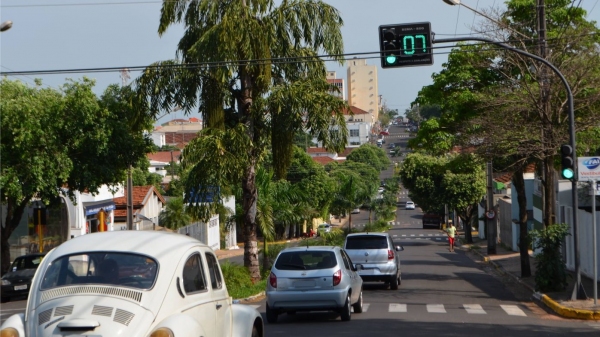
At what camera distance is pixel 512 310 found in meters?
19.6

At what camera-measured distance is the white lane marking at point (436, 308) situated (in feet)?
62.5

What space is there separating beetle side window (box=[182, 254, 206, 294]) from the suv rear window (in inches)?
622

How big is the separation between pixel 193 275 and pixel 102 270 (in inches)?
41.8

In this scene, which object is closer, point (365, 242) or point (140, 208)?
point (365, 242)

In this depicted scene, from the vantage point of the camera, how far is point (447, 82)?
28.2m

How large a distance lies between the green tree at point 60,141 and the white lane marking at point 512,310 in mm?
13171

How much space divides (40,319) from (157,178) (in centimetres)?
8053

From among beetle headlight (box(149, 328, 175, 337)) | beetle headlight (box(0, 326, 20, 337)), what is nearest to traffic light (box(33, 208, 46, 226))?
beetle headlight (box(0, 326, 20, 337))

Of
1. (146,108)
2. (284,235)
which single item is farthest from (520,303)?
(284,235)

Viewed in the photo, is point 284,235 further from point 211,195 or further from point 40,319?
point 40,319

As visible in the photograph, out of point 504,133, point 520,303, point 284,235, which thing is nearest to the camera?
point 520,303

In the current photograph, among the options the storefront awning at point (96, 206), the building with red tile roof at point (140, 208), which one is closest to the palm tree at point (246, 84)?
the storefront awning at point (96, 206)

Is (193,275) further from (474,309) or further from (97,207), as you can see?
(97,207)

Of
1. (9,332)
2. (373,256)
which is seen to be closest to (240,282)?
(373,256)
